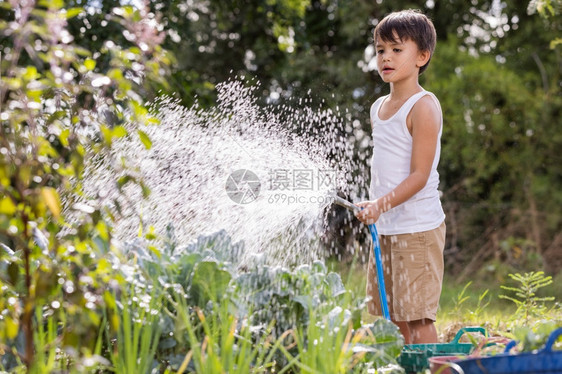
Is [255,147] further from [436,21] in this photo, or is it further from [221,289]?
[436,21]

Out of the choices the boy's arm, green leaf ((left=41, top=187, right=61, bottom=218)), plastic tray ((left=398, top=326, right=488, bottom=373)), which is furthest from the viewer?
the boy's arm

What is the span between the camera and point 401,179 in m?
2.73

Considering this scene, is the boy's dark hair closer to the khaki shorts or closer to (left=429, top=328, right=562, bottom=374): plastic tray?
the khaki shorts

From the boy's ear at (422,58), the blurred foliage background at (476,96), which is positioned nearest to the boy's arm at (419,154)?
the boy's ear at (422,58)

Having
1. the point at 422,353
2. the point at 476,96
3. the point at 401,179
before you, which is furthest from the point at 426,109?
the point at 476,96

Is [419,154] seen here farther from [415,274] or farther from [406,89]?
[415,274]

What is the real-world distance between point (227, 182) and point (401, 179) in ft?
4.20

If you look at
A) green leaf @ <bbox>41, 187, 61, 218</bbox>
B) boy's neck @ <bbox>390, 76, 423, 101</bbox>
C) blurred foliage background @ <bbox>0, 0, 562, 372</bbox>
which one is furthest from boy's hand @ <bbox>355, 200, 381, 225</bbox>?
blurred foliage background @ <bbox>0, 0, 562, 372</bbox>

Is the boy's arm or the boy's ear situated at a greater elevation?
the boy's ear

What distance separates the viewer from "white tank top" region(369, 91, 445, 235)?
2686mm

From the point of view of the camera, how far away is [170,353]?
2.01 meters

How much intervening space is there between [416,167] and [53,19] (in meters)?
1.56

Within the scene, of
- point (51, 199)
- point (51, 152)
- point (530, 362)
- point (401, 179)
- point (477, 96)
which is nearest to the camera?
point (51, 199)

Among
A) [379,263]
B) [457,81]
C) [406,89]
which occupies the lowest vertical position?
[379,263]
